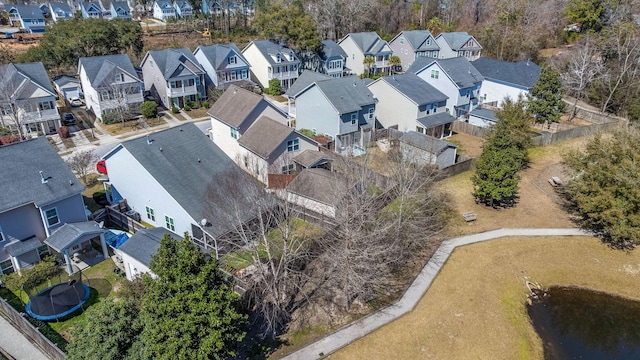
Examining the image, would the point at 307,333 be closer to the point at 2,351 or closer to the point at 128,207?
the point at 2,351

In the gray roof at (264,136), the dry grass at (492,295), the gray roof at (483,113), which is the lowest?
the dry grass at (492,295)

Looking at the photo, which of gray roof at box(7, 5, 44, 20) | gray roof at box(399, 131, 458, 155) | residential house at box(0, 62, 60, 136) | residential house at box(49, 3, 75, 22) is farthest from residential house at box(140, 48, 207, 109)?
residential house at box(49, 3, 75, 22)

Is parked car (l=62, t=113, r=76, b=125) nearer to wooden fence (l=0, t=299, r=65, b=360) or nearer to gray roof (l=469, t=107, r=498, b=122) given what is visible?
wooden fence (l=0, t=299, r=65, b=360)

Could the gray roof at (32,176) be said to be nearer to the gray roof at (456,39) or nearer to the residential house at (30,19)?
the gray roof at (456,39)

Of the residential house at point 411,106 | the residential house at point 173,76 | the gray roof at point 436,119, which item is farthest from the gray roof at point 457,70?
the residential house at point 173,76

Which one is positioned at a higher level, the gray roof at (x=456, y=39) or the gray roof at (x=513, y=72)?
the gray roof at (x=456, y=39)

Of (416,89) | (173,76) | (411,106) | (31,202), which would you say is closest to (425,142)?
(411,106)
